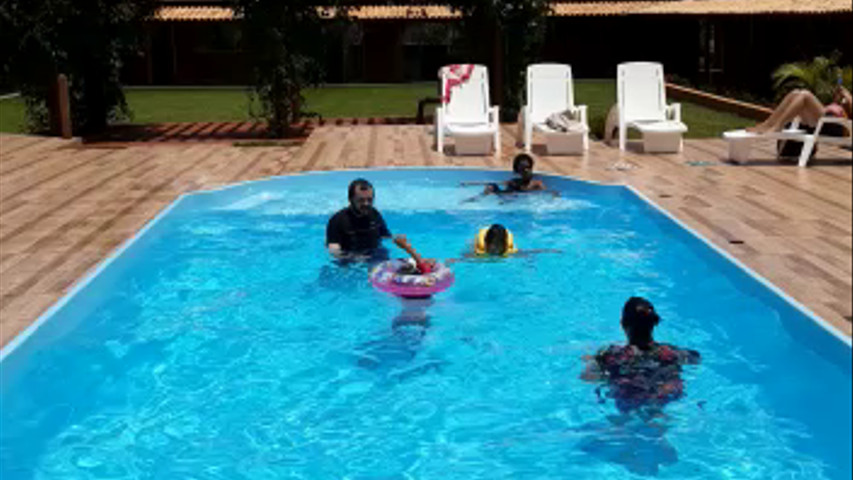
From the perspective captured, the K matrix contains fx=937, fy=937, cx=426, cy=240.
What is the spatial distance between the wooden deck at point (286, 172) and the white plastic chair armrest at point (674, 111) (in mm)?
608

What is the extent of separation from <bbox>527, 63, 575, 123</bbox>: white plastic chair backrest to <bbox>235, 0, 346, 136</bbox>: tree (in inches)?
190

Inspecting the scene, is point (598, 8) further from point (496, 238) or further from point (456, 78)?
point (496, 238)

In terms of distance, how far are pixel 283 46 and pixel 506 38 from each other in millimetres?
4889

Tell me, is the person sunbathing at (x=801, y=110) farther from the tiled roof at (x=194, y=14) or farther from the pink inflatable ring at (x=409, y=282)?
the tiled roof at (x=194, y=14)

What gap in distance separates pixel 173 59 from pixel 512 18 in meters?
21.2

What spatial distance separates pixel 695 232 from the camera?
8633mm

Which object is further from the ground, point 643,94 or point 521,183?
point 643,94

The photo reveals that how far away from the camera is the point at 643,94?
1503cm

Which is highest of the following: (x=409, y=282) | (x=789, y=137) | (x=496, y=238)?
(x=789, y=137)

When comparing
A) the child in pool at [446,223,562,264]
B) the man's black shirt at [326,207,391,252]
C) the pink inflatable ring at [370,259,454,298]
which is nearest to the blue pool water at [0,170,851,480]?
the child in pool at [446,223,562,264]

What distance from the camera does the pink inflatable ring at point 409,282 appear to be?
7.00 m

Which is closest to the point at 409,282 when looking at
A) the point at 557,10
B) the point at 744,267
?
the point at 744,267

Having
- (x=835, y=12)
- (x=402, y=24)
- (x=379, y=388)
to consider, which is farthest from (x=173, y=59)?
(x=379, y=388)

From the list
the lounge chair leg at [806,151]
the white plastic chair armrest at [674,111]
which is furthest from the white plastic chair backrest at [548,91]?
the lounge chair leg at [806,151]
